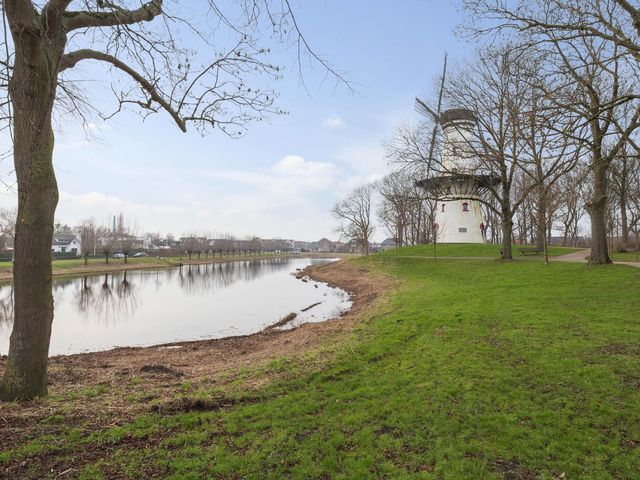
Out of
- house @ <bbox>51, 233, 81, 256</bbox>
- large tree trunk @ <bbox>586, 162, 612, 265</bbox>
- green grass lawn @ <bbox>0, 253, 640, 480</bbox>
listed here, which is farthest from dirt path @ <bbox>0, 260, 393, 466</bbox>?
house @ <bbox>51, 233, 81, 256</bbox>

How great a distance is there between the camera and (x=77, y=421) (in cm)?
423

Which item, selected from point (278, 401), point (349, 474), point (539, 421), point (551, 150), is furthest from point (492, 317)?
point (349, 474)

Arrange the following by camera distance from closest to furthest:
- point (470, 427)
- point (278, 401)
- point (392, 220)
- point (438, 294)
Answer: point (470, 427)
point (278, 401)
point (438, 294)
point (392, 220)

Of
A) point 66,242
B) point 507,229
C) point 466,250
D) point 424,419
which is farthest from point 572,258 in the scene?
point 66,242

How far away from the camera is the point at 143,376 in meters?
6.53

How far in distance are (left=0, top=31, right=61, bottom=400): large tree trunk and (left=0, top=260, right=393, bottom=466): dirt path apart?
34cm

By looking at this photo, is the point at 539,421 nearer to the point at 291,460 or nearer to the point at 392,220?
the point at 291,460

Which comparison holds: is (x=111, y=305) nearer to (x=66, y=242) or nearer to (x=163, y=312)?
(x=163, y=312)

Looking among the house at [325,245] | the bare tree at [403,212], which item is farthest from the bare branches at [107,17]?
the house at [325,245]

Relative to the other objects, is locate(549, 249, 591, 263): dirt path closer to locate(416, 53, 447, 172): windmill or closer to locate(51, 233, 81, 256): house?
locate(416, 53, 447, 172): windmill

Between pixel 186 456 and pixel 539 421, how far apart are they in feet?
12.3

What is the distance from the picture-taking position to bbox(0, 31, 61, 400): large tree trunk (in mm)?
4230

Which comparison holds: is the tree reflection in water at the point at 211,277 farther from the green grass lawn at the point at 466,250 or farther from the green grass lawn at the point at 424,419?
the green grass lawn at the point at 424,419

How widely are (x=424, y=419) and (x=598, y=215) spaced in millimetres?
15845
